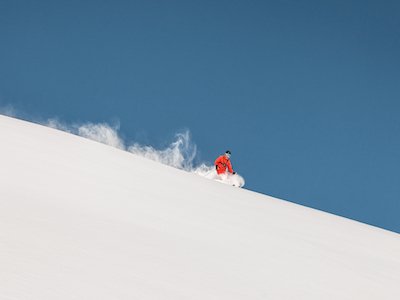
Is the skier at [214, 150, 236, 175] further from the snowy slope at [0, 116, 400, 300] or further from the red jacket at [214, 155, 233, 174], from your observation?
the snowy slope at [0, 116, 400, 300]

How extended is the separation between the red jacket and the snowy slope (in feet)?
15.2

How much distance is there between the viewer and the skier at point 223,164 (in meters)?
10.2

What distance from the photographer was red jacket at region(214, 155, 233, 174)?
10.2 m

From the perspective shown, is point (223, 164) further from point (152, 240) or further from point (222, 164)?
point (152, 240)

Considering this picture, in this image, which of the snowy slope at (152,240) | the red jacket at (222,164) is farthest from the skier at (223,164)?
the snowy slope at (152,240)

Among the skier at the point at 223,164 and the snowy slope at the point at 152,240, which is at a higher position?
the skier at the point at 223,164

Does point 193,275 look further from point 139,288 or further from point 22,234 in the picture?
point 22,234

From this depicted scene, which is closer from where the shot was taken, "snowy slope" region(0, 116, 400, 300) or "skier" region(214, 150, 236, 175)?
"snowy slope" region(0, 116, 400, 300)

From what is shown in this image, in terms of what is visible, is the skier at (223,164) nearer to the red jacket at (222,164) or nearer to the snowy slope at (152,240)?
the red jacket at (222,164)

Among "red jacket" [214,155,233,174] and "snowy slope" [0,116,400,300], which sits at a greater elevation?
"red jacket" [214,155,233,174]

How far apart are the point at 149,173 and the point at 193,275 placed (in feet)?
9.84

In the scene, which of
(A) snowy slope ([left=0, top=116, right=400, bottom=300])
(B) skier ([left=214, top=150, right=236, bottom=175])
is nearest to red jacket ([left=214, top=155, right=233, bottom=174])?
(B) skier ([left=214, top=150, right=236, bottom=175])

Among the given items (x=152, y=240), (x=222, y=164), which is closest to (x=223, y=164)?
(x=222, y=164)

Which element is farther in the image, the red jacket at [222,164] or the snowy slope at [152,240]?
the red jacket at [222,164]
